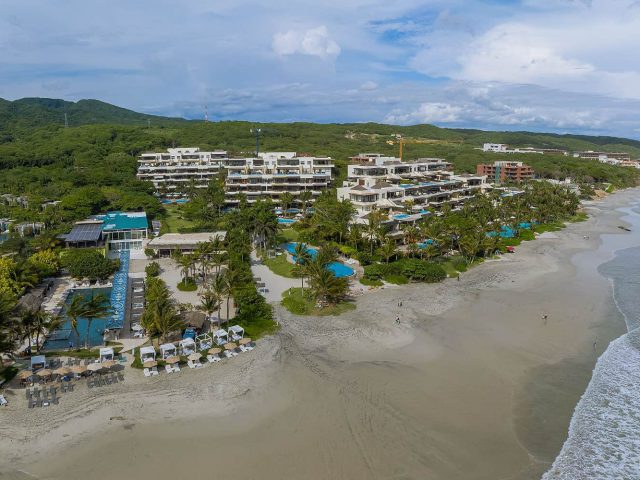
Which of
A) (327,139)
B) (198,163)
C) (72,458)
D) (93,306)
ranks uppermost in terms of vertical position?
(327,139)

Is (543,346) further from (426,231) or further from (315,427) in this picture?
(426,231)

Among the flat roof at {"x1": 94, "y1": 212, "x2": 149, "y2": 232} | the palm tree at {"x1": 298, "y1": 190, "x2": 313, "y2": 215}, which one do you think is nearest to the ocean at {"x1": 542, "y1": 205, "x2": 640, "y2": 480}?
the flat roof at {"x1": 94, "y1": 212, "x2": 149, "y2": 232}

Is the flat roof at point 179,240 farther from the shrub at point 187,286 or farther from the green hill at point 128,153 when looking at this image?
the green hill at point 128,153

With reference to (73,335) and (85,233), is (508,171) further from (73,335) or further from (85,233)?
(73,335)

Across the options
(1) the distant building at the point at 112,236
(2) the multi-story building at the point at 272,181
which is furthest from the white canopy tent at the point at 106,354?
(2) the multi-story building at the point at 272,181

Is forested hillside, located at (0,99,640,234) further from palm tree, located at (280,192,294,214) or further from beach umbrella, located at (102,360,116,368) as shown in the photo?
beach umbrella, located at (102,360,116,368)

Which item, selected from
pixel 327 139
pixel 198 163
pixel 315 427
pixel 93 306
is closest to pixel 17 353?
pixel 93 306

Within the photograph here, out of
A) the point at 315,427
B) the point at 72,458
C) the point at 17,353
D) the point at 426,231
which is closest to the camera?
the point at 72,458
